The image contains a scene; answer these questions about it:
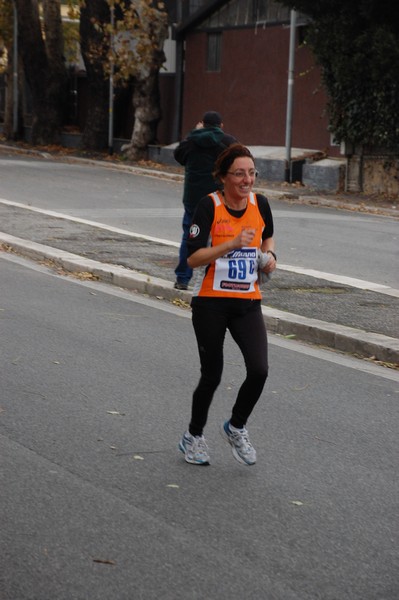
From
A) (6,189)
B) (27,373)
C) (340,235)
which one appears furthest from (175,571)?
(6,189)

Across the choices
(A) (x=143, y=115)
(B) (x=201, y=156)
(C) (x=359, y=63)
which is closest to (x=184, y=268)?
(B) (x=201, y=156)

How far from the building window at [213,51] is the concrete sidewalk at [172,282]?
54.3ft

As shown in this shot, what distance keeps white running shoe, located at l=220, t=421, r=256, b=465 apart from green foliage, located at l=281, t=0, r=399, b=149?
18.2 meters

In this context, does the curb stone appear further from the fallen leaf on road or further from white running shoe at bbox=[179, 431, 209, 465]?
the fallen leaf on road

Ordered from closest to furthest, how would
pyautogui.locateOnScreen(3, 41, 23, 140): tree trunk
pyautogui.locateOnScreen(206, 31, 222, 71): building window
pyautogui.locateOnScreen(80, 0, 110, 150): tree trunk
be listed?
pyautogui.locateOnScreen(206, 31, 222, 71): building window
pyautogui.locateOnScreen(80, 0, 110, 150): tree trunk
pyautogui.locateOnScreen(3, 41, 23, 140): tree trunk

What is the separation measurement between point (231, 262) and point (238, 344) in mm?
460

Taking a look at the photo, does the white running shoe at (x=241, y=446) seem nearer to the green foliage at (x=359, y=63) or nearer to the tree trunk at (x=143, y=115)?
the green foliage at (x=359, y=63)

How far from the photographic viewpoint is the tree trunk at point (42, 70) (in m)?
36.3

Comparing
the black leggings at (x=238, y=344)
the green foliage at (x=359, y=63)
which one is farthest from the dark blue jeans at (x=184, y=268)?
the green foliage at (x=359, y=63)

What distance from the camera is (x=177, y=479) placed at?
593cm

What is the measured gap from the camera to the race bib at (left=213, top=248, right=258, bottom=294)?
6.09 m

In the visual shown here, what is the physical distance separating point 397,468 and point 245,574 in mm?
1966

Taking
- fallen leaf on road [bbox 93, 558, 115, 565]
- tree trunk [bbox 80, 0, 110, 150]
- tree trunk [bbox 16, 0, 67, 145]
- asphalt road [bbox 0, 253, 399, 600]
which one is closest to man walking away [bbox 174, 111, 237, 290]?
asphalt road [bbox 0, 253, 399, 600]

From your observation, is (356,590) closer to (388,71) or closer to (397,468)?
(397,468)
